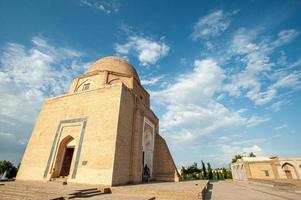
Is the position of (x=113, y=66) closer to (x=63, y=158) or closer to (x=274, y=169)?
(x=63, y=158)

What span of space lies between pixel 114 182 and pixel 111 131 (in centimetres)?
277

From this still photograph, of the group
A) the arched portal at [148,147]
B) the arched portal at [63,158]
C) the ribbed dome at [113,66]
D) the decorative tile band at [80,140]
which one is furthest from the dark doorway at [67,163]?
the ribbed dome at [113,66]

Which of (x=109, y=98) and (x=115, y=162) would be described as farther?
(x=109, y=98)

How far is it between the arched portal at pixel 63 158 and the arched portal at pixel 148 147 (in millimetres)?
5559

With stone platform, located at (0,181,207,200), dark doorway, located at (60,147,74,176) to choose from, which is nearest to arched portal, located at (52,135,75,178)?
dark doorway, located at (60,147,74,176)

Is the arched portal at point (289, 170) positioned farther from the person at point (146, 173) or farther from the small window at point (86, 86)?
the small window at point (86, 86)

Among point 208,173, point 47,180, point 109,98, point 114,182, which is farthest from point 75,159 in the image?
point 208,173

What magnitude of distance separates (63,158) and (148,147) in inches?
271

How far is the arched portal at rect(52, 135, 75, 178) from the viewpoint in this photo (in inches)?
441

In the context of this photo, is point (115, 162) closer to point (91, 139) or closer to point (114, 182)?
point (114, 182)

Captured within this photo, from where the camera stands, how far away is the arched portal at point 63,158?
36.8 ft

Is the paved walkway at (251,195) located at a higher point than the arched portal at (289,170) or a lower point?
lower

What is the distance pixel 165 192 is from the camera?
7121 mm

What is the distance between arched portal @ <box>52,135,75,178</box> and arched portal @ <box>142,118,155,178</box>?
18.2ft
